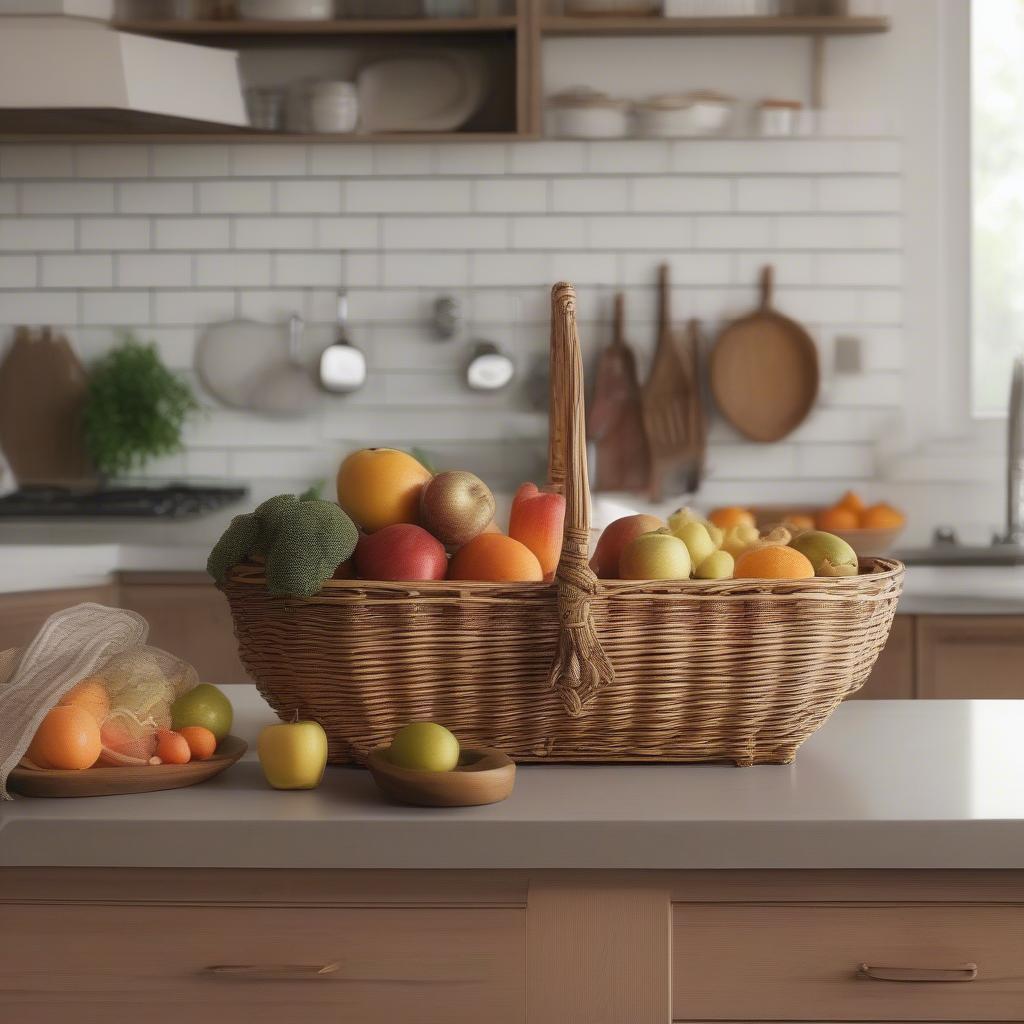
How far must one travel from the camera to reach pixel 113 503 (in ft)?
10.1

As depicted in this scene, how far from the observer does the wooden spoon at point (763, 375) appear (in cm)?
348

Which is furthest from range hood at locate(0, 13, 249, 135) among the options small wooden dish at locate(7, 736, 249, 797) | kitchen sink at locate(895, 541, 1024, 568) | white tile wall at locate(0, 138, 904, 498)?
small wooden dish at locate(7, 736, 249, 797)

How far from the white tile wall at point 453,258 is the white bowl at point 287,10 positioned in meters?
0.35

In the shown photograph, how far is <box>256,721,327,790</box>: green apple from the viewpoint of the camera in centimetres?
104

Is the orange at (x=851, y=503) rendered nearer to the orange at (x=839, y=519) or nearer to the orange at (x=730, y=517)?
the orange at (x=839, y=519)

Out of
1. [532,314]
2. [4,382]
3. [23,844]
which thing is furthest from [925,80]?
[23,844]

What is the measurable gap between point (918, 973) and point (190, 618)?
219 centimetres

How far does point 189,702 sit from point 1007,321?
3080 mm

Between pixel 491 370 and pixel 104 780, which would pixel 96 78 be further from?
pixel 104 780

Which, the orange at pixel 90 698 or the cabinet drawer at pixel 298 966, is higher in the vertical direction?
the orange at pixel 90 698

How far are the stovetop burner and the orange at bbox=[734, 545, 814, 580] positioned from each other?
2.12 meters

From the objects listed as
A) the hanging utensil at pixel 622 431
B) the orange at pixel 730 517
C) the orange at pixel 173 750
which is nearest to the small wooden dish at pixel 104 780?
the orange at pixel 173 750

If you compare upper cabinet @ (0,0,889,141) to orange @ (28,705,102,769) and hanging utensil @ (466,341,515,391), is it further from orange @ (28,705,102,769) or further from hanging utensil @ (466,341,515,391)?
orange @ (28,705,102,769)

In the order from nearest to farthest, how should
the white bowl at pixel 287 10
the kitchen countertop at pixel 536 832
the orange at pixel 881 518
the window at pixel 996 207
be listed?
the kitchen countertop at pixel 536 832, the orange at pixel 881 518, the white bowl at pixel 287 10, the window at pixel 996 207
